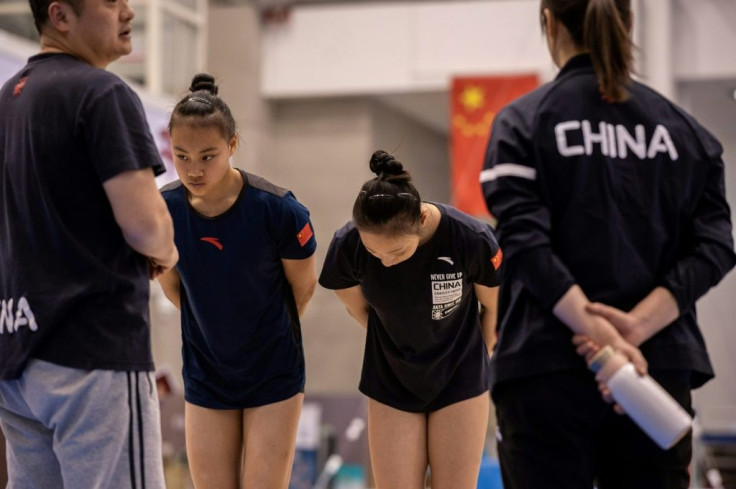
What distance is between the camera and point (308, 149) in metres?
11.0

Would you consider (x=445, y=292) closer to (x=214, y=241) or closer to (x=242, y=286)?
(x=242, y=286)

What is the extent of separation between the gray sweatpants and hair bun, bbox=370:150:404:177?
113 centimetres

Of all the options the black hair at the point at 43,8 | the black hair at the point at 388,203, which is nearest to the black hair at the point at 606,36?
the black hair at the point at 388,203

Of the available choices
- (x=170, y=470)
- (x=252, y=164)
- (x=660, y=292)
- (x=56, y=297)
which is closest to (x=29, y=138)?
(x=56, y=297)

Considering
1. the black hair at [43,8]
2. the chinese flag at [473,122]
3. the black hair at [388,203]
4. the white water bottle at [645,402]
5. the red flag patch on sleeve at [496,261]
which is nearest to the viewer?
the white water bottle at [645,402]

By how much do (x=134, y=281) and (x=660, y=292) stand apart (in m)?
1.17

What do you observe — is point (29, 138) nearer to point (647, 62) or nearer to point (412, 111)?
point (647, 62)

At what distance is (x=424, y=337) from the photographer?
3.22 meters

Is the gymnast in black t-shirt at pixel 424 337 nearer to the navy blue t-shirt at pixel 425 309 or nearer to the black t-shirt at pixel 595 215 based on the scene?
the navy blue t-shirt at pixel 425 309

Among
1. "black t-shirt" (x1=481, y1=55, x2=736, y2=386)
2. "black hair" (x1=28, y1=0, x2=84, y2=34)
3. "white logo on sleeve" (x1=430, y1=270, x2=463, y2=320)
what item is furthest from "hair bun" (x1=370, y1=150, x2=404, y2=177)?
"black hair" (x1=28, y1=0, x2=84, y2=34)

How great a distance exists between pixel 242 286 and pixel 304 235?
262 mm

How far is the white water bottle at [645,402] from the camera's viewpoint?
1925 mm

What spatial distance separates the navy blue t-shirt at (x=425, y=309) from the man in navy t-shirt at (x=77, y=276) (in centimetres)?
109

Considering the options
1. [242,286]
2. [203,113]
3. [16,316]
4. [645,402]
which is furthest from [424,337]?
[16,316]
